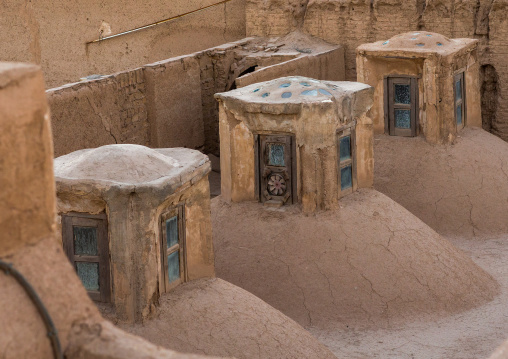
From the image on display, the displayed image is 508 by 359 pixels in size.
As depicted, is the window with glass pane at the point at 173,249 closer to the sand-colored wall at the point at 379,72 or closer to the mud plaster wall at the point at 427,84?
the mud plaster wall at the point at 427,84

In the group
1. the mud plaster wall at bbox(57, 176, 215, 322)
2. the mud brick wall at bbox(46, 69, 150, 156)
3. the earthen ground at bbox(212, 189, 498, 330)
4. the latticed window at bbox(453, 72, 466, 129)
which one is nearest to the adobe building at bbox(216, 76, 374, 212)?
the earthen ground at bbox(212, 189, 498, 330)

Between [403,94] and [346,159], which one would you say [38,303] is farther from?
[403,94]

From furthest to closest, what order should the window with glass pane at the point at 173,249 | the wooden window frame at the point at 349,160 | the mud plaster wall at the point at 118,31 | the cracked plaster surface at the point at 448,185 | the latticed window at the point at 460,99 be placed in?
the mud plaster wall at the point at 118,31 → the latticed window at the point at 460,99 → the cracked plaster surface at the point at 448,185 → the wooden window frame at the point at 349,160 → the window with glass pane at the point at 173,249

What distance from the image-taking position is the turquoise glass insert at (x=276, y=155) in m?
11.4

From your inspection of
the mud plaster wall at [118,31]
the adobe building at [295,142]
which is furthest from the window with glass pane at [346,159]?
the mud plaster wall at [118,31]

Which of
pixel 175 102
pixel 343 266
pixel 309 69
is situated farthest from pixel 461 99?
pixel 343 266

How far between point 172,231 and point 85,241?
78 centimetres

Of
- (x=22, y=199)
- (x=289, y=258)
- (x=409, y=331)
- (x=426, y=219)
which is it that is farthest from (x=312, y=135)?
(x=22, y=199)

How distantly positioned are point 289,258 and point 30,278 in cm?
648

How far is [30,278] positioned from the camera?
4.61m

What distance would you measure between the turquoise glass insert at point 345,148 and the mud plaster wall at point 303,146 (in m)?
0.20

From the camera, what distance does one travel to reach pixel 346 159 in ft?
38.4

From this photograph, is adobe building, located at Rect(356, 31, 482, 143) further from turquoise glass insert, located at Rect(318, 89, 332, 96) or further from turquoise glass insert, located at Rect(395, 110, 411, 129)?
turquoise glass insert, located at Rect(318, 89, 332, 96)

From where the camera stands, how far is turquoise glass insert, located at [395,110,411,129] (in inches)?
577
